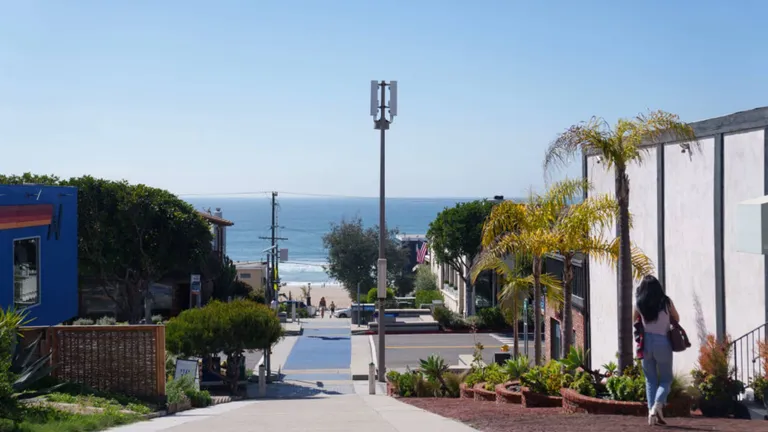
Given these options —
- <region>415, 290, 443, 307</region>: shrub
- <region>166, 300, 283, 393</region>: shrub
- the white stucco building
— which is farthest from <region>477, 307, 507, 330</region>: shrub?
the white stucco building

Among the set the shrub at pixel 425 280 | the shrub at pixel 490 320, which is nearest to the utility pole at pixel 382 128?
the shrub at pixel 490 320

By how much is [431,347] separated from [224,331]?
588 inches

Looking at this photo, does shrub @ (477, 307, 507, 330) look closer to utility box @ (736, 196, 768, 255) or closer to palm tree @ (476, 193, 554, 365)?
palm tree @ (476, 193, 554, 365)

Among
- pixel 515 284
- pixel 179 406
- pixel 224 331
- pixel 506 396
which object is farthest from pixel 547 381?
pixel 224 331

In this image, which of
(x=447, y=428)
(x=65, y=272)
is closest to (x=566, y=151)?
(x=447, y=428)

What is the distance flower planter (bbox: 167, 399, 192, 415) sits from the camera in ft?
44.8

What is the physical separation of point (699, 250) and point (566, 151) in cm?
296

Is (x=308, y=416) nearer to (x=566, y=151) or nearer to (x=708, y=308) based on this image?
(x=566, y=151)

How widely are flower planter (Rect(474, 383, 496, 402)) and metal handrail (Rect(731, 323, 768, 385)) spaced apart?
4.34 m

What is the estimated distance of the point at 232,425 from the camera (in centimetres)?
1034

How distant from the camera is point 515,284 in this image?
68.7 ft

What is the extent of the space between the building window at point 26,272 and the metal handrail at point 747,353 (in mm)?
15137

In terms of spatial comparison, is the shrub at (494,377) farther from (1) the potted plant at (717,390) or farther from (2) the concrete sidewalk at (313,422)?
(1) the potted plant at (717,390)

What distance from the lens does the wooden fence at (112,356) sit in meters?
13.9
